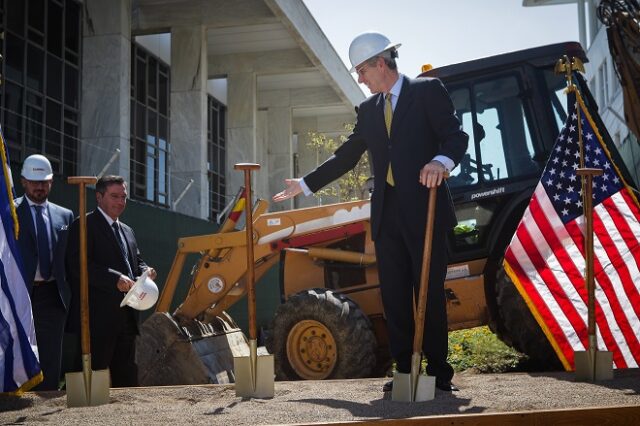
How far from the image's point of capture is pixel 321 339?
7.89m

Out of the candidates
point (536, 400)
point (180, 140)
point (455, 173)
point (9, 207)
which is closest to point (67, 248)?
point (9, 207)

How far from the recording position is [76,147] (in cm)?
1991

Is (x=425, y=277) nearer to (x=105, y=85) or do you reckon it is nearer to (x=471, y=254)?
(x=471, y=254)

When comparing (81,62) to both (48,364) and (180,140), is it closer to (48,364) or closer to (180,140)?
(180,140)

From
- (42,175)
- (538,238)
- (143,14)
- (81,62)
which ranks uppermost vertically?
(143,14)

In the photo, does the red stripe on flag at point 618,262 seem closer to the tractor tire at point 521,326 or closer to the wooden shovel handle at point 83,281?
the tractor tire at point 521,326

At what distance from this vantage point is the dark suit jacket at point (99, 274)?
6469 mm

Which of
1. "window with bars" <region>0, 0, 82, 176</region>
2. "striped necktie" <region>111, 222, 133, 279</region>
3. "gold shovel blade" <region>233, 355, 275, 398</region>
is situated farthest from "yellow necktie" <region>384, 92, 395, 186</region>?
"window with bars" <region>0, 0, 82, 176</region>

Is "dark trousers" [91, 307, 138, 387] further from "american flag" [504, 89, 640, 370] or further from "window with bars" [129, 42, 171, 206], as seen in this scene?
"window with bars" [129, 42, 171, 206]

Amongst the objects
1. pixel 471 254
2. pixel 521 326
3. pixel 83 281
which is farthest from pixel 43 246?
pixel 521 326

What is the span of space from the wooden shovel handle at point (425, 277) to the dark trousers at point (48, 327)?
322 centimetres

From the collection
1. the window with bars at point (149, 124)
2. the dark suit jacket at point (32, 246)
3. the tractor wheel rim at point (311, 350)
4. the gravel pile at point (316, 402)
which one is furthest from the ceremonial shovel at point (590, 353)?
the window with bars at point (149, 124)

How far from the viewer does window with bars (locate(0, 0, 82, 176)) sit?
1777 centimetres

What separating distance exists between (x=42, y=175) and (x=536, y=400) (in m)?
4.40
